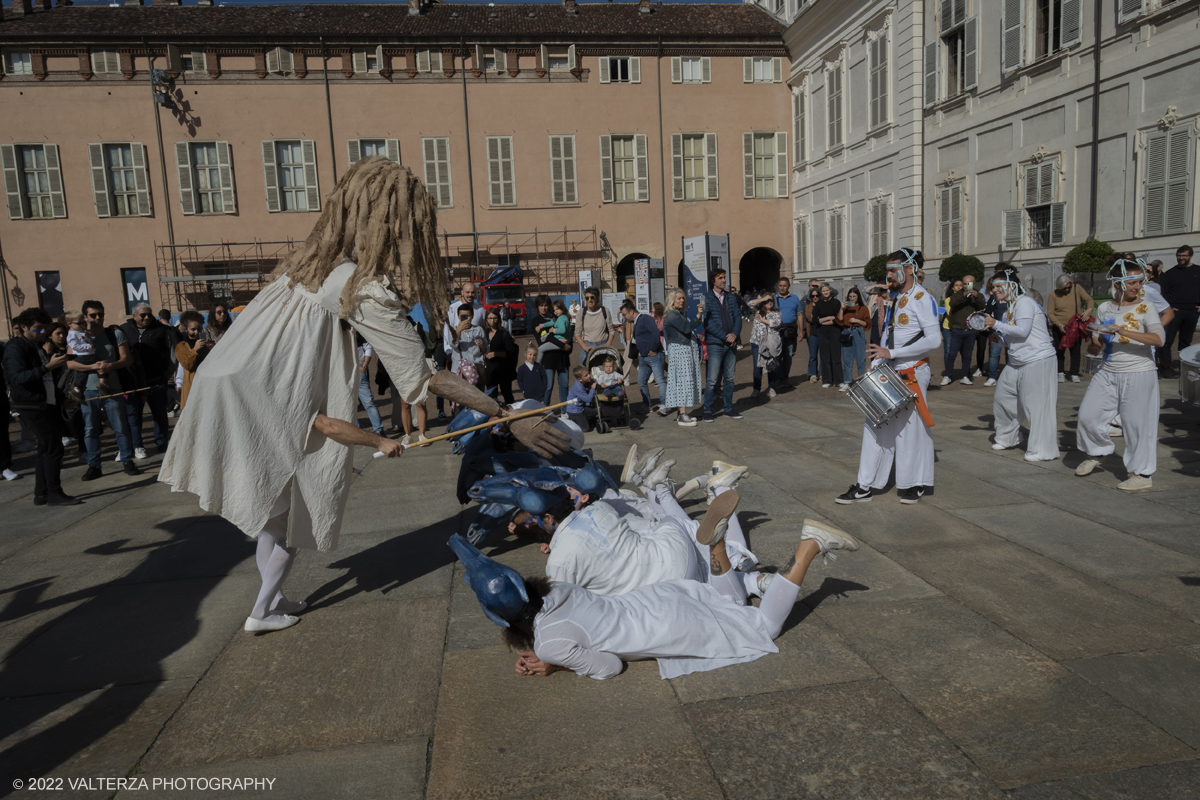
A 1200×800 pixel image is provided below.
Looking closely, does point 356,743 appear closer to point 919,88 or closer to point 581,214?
point 919,88

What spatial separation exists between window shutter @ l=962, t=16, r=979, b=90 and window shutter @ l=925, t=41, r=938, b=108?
42.9 inches

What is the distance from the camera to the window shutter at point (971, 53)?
19484mm

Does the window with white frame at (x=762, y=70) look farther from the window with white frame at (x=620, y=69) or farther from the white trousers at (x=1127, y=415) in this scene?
the white trousers at (x=1127, y=415)

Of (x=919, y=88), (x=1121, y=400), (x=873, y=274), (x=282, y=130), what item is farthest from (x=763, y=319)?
(x=282, y=130)

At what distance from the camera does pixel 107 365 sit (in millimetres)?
8164

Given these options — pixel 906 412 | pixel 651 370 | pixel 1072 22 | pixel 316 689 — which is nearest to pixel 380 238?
pixel 316 689

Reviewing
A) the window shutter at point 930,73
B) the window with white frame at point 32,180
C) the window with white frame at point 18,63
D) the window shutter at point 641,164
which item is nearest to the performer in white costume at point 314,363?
the window shutter at point 930,73

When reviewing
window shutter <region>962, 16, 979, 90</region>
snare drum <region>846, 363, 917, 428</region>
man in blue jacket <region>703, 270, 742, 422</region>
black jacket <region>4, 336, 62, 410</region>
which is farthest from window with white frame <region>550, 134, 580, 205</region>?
snare drum <region>846, 363, 917, 428</region>

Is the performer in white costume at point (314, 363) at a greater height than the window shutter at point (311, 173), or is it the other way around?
the window shutter at point (311, 173)

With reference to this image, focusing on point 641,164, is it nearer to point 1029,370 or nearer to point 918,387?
point 1029,370

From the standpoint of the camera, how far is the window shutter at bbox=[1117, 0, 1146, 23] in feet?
48.4

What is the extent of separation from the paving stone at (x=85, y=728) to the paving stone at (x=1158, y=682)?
3629mm

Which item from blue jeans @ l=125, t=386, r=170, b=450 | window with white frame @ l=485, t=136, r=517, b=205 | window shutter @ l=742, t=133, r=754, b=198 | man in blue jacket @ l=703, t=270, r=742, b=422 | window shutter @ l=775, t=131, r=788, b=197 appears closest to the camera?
blue jeans @ l=125, t=386, r=170, b=450

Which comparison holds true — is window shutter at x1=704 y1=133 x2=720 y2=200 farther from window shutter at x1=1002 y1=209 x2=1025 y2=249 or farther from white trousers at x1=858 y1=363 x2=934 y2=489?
white trousers at x1=858 y1=363 x2=934 y2=489
